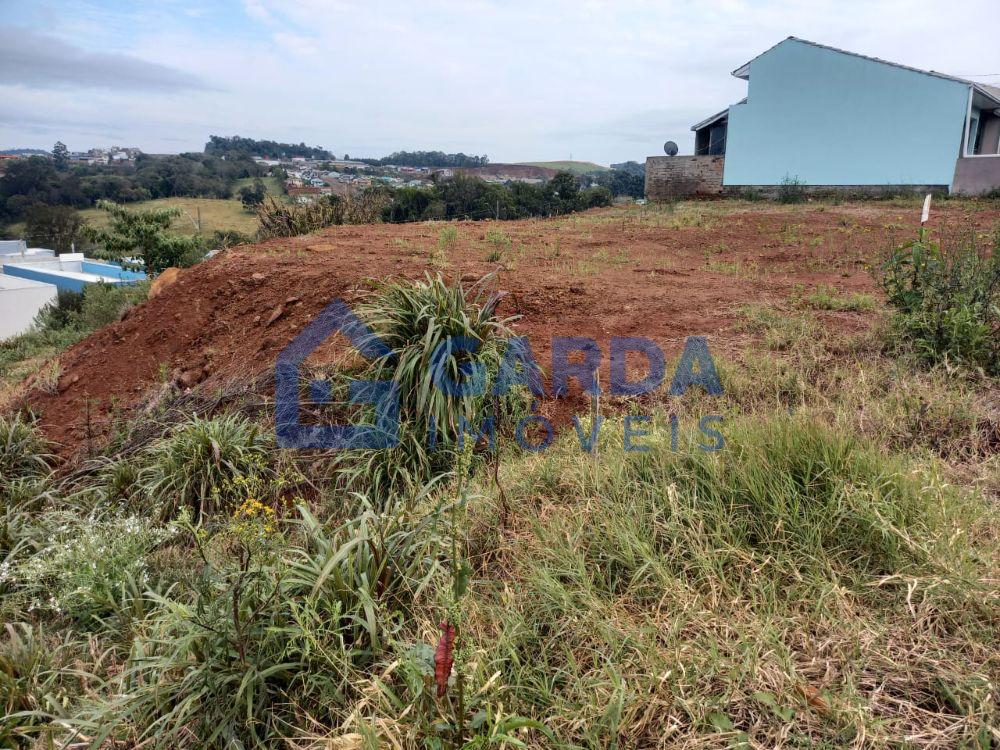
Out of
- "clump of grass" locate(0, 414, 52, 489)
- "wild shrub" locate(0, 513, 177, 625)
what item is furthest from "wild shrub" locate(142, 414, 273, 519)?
"clump of grass" locate(0, 414, 52, 489)

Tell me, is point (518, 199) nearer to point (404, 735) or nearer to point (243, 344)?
point (243, 344)

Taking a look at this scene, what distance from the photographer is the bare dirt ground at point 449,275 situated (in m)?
4.81

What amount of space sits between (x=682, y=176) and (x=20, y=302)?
86.0ft

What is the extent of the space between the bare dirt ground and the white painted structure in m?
21.5

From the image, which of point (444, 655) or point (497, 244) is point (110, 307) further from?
point (444, 655)

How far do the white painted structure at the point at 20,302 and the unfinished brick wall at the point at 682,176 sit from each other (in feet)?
72.6

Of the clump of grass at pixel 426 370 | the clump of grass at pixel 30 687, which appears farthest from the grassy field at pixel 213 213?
the clump of grass at pixel 30 687

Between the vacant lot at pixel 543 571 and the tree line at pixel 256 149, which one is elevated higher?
the tree line at pixel 256 149

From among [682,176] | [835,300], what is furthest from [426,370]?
[682,176]

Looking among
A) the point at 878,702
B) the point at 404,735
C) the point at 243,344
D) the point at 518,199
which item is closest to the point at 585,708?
the point at 404,735

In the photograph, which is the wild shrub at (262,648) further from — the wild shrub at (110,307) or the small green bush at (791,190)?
the small green bush at (791,190)

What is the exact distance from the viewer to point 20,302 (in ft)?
81.1

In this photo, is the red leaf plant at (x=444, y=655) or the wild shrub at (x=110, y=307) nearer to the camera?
the red leaf plant at (x=444, y=655)

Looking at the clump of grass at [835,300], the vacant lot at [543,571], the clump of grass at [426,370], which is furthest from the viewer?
the clump of grass at [835,300]
